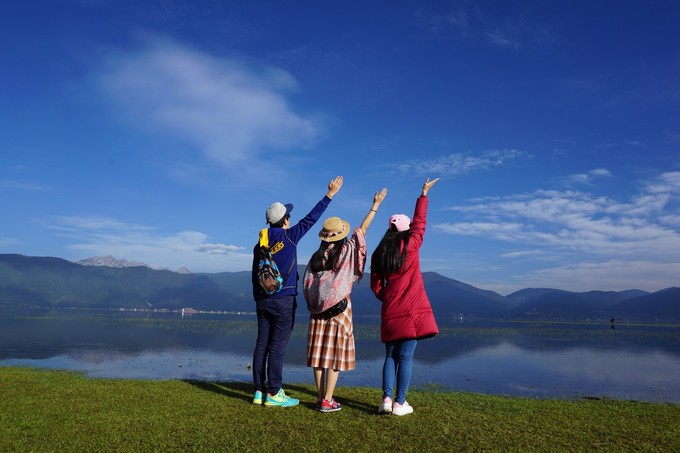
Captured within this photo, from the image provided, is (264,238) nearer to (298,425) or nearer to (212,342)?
(298,425)

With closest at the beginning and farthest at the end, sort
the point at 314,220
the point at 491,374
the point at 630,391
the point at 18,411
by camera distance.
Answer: the point at 18,411 < the point at 314,220 < the point at 630,391 < the point at 491,374

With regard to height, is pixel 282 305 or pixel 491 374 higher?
pixel 282 305

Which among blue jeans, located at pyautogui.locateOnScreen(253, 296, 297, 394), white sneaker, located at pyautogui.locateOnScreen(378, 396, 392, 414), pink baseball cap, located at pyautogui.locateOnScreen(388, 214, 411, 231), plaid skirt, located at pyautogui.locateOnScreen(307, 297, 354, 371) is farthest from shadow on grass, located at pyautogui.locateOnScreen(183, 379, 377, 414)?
pink baseball cap, located at pyautogui.locateOnScreen(388, 214, 411, 231)

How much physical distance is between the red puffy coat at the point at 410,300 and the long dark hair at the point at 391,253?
0.09m

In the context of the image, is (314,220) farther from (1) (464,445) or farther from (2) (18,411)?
(2) (18,411)

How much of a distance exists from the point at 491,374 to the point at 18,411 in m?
23.8

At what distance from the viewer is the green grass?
5.48m

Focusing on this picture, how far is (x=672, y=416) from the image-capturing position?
26.1 feet

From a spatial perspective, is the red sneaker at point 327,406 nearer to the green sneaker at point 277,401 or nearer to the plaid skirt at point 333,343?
the plaid skirt at point 333,343

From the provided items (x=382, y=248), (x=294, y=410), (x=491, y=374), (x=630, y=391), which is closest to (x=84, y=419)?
(x=294, y=410)

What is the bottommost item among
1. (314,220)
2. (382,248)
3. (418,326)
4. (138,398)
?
(138,398)

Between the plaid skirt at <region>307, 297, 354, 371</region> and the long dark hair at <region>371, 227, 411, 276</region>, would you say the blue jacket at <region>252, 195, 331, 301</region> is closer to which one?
the plaid skirt at <region>307, 297, 354, 371</region>

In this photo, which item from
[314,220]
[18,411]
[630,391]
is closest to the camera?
[18,411]

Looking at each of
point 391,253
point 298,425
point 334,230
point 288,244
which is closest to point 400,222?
point 391,253
